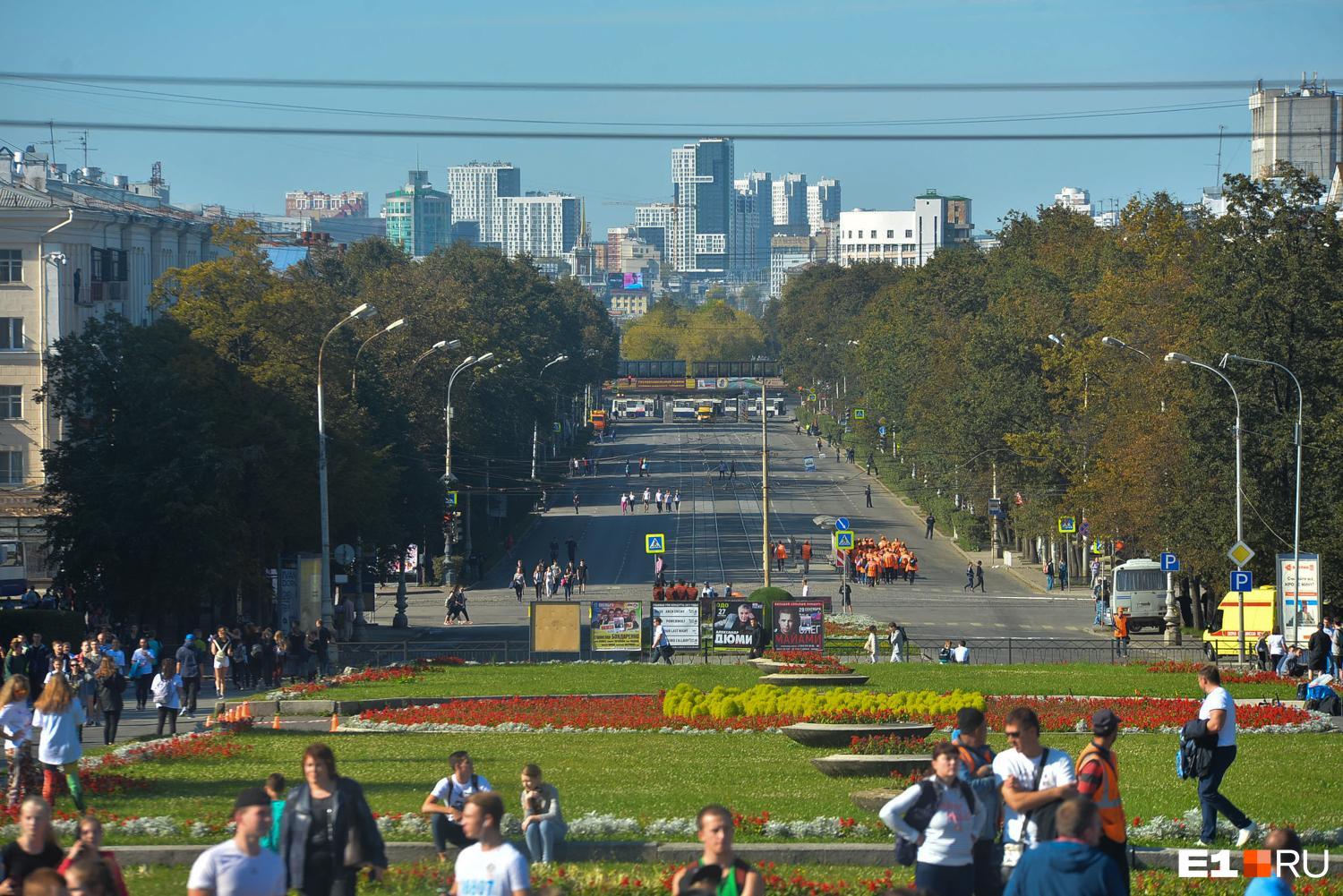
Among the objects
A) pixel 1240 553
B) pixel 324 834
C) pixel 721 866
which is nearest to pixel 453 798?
pixel 324 834

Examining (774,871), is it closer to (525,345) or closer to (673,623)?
(673,623)

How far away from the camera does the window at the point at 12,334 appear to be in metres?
67.5

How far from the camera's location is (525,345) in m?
99.8

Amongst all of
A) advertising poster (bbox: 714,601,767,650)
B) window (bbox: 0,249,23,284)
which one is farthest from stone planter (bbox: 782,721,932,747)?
window (bbox: 0,249,23,284)

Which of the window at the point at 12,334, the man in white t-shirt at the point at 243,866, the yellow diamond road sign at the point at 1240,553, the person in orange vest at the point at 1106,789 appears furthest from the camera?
the window at the point at 12,334

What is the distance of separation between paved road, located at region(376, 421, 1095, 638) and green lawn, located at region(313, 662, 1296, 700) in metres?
16.3

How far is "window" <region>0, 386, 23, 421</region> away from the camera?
219 ft

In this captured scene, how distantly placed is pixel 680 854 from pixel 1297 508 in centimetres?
3367

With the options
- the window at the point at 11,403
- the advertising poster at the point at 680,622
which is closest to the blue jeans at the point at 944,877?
the advertising poster at the point at 680,622

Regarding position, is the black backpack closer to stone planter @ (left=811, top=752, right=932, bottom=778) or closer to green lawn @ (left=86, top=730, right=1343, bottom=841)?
green lawn @ (left=86, top=730, right=1343, bottom=841)

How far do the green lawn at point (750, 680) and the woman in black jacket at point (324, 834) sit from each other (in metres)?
19.4

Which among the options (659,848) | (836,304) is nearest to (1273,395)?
(659,848)

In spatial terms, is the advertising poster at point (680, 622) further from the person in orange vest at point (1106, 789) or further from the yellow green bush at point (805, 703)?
the person in orange vest at point (1106, 789)

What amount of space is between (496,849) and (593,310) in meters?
162
